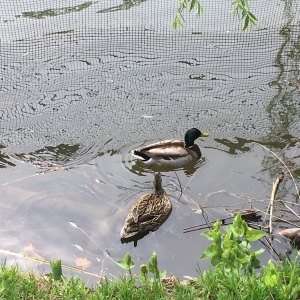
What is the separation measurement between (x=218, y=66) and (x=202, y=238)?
3.85m

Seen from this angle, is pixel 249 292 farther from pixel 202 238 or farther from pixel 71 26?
pixel 71 26

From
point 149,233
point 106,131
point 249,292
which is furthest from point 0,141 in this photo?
point 249,292

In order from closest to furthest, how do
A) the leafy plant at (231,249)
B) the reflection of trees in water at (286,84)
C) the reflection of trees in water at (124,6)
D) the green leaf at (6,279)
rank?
the green leaf at (6,279)
the leafy plant at (231,249)
the reflection of trees in water at (286,84)
the reflection of trees in water at (124,6)

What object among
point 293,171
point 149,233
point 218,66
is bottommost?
point 149,233

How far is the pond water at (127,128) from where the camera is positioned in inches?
206

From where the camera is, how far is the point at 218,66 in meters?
8.23

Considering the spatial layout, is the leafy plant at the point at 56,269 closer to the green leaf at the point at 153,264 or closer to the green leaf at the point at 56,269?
the green leaf at the point at 56,269

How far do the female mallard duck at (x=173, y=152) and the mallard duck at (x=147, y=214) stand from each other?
662mm

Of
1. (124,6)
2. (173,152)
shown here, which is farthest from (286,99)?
(124,6)

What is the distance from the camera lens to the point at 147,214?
5363mm

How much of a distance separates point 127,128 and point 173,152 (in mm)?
792

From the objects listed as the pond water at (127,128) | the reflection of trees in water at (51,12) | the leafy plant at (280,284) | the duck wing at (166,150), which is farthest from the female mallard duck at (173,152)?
the reflection of trees in water at (51,12)

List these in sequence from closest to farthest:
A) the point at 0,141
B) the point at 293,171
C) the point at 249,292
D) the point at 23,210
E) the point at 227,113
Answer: the point at 249,292 < the point at 23,210 < the point at 293,171 < the point at 0,141 < the point at 227,113

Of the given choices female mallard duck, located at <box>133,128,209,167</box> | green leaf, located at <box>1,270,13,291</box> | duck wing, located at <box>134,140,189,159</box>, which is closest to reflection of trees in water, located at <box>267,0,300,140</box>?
female mallard duck, located at <box>133,128,209,167</box>
